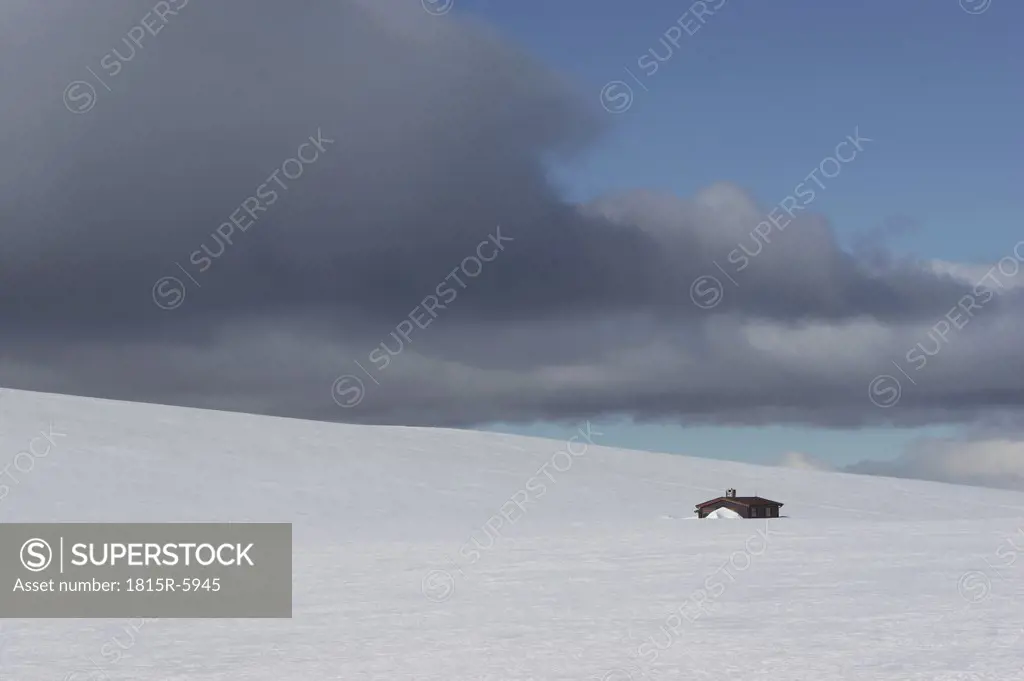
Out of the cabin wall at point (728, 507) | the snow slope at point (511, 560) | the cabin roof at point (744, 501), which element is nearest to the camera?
the snow slope at point (511, 560)

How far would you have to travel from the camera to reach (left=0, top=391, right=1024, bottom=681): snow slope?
14.0 m

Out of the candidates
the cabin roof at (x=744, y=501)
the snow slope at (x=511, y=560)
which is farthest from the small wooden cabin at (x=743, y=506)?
the snow slope at (x=511, y=560)

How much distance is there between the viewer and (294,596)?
19375 millimetres

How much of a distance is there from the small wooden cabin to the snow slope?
0.87 metres

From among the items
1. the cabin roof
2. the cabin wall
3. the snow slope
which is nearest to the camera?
the snow slope

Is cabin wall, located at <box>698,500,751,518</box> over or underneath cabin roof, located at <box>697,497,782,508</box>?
underneath

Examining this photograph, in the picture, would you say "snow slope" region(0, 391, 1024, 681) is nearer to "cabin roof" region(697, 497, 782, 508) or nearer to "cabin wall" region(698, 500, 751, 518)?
"cabin wall" region(698, 500, 751, 518)

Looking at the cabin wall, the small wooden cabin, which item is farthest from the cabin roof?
the cabin wall

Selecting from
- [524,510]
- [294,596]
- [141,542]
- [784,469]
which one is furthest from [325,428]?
[294,596]

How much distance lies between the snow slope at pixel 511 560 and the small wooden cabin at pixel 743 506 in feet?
2.84

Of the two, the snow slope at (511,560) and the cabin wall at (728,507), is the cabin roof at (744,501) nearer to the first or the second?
the cabin wall at (728,507)

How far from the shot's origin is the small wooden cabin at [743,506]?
42.2 metres

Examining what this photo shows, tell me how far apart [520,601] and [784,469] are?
131 feet

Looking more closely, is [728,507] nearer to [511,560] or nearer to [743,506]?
[743,506]
